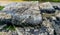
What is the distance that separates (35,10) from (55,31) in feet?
0.95

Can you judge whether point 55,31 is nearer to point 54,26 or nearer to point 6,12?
point 54,26

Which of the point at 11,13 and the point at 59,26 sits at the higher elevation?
the point at 11,13

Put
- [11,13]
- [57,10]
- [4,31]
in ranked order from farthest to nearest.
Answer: [57,10]
[11,13]
[4,31]

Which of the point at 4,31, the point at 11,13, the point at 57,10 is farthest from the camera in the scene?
the point at 57,10

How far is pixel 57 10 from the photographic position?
121 centimetres

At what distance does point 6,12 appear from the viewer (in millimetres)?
1022

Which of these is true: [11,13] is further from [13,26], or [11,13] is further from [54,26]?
[54,26]

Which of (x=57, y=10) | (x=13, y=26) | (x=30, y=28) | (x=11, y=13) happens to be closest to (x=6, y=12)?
(x=11, y=13)

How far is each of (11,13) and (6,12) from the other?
0.22ft

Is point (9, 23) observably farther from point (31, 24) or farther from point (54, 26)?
point (54, 26)

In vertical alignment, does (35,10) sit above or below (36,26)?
Answer: above

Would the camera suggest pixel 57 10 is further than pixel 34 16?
Yes

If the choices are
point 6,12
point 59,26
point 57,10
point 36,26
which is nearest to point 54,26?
point 59,26

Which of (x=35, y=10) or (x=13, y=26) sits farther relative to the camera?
(x=35, y=10)
